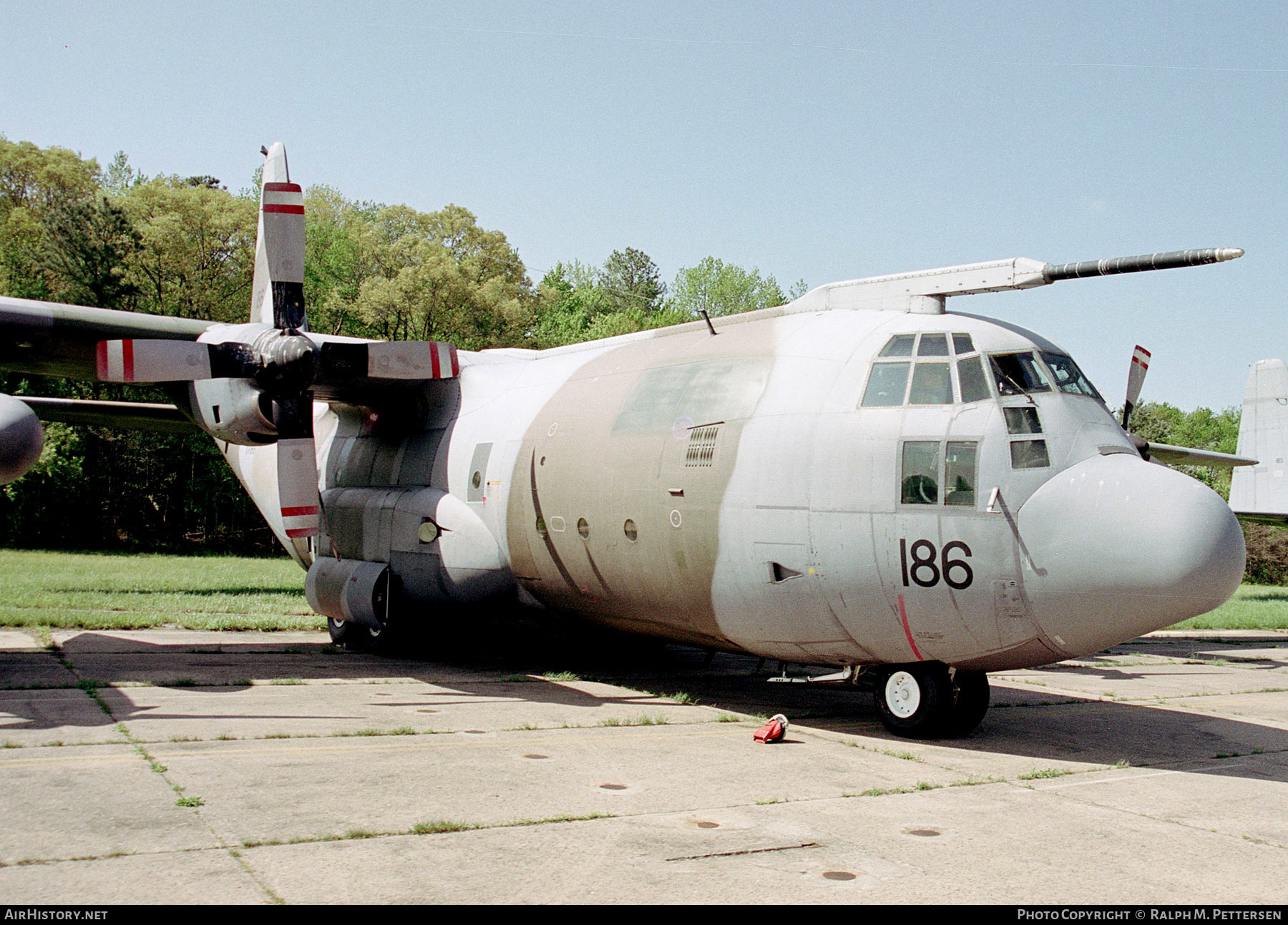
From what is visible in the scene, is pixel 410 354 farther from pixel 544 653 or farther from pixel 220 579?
pixel 220 579

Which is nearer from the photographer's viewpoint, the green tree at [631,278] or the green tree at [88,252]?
the green tree at [88,252]

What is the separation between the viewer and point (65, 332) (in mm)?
12312

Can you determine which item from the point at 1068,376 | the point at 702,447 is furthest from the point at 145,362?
the point at 1068,376

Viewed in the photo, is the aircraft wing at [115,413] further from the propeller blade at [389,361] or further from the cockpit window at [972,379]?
the cockpit window at [972,379]

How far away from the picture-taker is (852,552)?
8773 millimetres

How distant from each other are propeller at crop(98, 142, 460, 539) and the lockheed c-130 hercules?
0.03 meters

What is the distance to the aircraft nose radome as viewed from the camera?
7.71 metres

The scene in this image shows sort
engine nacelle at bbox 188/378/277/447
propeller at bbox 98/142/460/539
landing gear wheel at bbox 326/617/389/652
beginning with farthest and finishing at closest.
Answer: landing gear wheel at bbox 326/617/389/652
engine nacelle at bbox 188/378/277/447
propeller at bbox 98/142/460/539

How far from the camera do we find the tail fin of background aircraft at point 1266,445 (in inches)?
1162

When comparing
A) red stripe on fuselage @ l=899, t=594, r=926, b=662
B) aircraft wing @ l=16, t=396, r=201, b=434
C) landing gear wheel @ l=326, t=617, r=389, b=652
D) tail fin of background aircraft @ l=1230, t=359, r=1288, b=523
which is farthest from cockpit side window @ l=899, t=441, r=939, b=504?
tail fin of background aircraft @ l=1230, t=359, r=1288, b=523

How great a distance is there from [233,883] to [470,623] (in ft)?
28.5

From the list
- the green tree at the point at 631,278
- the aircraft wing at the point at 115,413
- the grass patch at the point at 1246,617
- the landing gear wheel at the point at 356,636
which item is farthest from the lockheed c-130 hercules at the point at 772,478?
the green tree at the point at 631,278

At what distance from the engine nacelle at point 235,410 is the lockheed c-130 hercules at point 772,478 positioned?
4 centimetres

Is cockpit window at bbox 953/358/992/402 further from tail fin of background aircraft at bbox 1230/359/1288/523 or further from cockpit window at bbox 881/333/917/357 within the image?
tail fin of background aircraft at bbox 1230/359/1288/523
